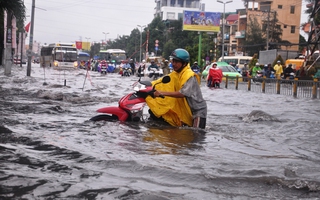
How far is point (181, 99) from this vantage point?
264 inches

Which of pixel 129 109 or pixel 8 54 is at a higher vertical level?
pixel 8 54

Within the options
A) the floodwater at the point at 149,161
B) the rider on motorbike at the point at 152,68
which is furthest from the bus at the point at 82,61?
the floodwater at the point at 149,161

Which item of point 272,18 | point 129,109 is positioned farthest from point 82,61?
point 129,109

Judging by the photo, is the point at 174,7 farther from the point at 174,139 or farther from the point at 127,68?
the point at 174,139

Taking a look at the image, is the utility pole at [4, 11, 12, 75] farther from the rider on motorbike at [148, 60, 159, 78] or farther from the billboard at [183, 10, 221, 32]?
the billboard at [183, 10, 221, 32]

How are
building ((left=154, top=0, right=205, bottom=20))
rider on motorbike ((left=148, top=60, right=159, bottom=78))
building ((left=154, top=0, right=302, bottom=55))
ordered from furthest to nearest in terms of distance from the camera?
1. building ((left=154, top=0, right=205, bottom=20))
2. building ((left=154, top=0, right=302, bottom=55))
3. rider on motorbike ((left=148, top=60, right=159, bottom=78))

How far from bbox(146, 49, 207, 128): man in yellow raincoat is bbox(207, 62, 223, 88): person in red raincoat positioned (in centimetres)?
1842

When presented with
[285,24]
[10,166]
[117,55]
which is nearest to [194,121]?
[10,166]

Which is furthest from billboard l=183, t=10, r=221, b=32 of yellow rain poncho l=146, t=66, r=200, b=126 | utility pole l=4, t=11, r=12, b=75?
yellow rain poncho l=146, t=66, r=200, b=126

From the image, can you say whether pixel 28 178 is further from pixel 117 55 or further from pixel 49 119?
pixel 117 55

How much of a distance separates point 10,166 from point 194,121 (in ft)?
9.29

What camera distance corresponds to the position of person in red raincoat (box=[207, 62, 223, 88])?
989 inches

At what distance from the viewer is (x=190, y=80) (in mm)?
6352

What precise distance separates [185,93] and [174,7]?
130 m
